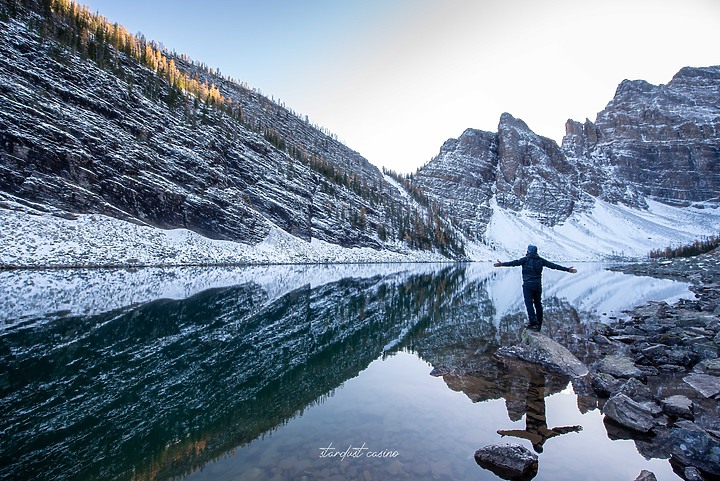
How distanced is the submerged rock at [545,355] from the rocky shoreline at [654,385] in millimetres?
30

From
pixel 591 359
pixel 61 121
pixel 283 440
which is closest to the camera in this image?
pixel 283 440

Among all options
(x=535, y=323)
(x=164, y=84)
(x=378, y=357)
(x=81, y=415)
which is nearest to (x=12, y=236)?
(x=81, y=415)

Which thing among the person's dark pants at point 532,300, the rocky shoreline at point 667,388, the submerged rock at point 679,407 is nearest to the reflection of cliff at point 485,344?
the rocky shoreline at point 667,388

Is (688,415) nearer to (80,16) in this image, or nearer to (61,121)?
(61,121)

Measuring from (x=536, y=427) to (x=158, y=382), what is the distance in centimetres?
931

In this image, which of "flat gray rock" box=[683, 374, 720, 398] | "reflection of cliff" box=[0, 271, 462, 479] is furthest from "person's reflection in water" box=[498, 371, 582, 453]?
"reflection of cliff" box=[0, 271, 462, 479]

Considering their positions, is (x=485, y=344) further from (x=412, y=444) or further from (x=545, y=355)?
(x=412, y=444)

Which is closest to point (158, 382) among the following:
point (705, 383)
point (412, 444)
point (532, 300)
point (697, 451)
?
point (412, 444)

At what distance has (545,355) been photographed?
10.9 m

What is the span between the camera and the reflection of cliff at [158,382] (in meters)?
5.62

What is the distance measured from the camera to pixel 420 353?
12758mm

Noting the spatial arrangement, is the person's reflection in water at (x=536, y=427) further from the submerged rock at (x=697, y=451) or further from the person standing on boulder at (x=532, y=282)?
the person standing on boulder at (x=532, y=282)

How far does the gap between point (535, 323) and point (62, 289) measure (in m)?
28.1

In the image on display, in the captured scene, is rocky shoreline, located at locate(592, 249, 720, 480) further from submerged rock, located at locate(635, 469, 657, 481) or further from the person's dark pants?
the person's dark pants
